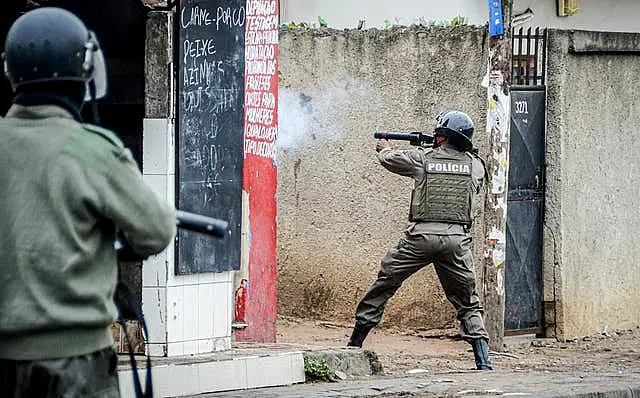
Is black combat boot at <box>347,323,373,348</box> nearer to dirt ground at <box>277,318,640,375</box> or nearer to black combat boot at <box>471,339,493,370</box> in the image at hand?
dirt ground at <box>277,318,640,375</box>

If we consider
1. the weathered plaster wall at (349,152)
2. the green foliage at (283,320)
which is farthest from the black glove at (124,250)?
the green foliage at (283,320)

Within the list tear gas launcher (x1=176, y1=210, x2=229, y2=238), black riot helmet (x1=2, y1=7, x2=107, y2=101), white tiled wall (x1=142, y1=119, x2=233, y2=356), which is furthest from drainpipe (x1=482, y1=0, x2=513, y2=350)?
black riot helmet (x1=2, y1=7, x2=107, y2=101)

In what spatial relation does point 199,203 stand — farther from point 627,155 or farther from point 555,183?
point 627,155

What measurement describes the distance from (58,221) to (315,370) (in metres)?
4.93

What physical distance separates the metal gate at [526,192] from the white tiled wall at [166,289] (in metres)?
3.87

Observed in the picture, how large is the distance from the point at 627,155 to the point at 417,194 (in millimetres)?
3318

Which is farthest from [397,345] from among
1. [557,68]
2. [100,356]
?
[100,356]

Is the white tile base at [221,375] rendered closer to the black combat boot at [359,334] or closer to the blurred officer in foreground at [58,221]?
the black combat boot at [359,334]

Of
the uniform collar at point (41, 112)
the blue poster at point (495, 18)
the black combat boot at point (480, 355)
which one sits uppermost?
the blue poster at point (495, 18)

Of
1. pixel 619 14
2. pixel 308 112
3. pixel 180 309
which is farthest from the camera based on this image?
pixel 619 14

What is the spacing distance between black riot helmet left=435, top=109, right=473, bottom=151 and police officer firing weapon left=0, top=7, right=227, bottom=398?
19.7 feet

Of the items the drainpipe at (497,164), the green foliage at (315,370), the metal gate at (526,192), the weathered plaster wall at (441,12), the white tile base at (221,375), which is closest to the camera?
the white tile base at (221,375)

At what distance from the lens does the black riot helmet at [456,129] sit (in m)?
9.50

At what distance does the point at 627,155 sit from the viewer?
39.7 ft
